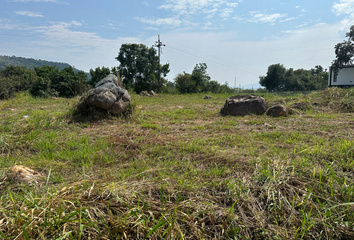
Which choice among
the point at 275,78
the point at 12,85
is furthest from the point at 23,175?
the point at 275,78

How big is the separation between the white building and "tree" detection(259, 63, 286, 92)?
6486 mm

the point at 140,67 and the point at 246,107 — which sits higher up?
the point at 140,67

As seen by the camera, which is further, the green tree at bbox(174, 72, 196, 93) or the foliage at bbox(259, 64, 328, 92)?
the foliage at bbox(259, 64, 328, 92)

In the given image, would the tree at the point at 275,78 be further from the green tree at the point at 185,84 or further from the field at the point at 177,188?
the field at the point at 177,188

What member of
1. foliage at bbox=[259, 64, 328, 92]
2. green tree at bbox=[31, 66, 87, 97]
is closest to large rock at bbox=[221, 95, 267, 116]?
green tree at bbox=[31, 66, 87, 97]

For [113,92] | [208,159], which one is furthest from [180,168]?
[113,92]

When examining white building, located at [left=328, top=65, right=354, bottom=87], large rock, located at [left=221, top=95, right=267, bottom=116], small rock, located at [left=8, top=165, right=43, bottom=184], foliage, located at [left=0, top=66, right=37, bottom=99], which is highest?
white building, located at [left=328, top=65, right=354, bottom=87]

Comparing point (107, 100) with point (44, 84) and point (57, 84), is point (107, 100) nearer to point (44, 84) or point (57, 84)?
point (44, 84)

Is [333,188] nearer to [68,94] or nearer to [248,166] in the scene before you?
[248,166]

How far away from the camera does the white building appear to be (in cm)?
2173

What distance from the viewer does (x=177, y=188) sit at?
212cm

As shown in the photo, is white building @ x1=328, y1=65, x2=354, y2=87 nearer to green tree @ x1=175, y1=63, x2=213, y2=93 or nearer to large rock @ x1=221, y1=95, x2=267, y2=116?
green tree @ x1=175, y1=63, x2=213, y2=93

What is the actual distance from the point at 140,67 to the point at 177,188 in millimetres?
23182

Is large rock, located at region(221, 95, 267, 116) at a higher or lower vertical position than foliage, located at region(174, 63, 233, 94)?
lower
